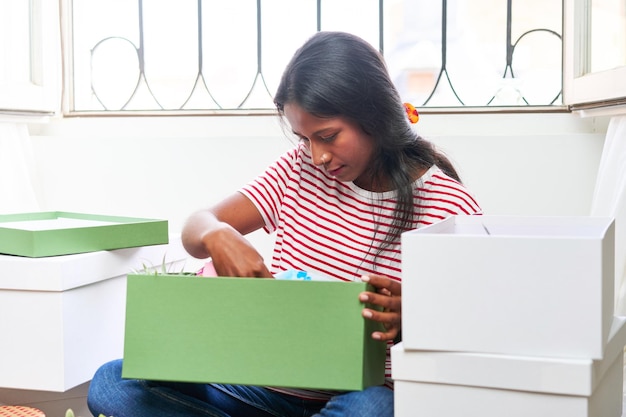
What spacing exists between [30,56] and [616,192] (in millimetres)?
1481

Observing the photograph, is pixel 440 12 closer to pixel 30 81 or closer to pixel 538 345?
pixel 30 81

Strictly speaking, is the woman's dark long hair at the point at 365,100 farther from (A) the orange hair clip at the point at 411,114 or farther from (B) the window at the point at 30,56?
(B) the window at the point at 30,56

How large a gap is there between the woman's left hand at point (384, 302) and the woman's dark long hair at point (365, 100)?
0.22m

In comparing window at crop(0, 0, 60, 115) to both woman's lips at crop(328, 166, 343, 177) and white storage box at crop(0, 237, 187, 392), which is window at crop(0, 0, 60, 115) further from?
woman's lips at crop(328, 166, 343, 177)

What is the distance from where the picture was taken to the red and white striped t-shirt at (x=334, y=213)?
4.23 feet

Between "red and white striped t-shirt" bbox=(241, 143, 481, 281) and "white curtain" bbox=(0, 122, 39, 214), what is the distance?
2.75 feet

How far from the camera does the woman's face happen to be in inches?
49.4

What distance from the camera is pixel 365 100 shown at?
127 cm

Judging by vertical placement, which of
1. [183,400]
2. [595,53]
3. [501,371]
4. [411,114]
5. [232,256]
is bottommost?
[183,400]

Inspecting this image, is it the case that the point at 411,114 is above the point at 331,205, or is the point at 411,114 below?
above

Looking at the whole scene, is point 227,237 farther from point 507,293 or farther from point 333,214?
point 507,293

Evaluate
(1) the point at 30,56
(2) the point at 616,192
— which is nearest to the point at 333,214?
(2) the point at 616,192

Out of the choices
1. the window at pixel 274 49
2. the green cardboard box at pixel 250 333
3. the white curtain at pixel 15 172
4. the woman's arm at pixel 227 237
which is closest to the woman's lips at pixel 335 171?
the woman's arm at pixel 227 237

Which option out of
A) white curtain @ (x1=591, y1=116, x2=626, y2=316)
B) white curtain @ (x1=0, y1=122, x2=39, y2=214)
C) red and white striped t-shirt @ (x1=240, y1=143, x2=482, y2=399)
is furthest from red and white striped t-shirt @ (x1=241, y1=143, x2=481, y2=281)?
white curtain @ (x1=0, y1=122, x2=39, y2=214)
